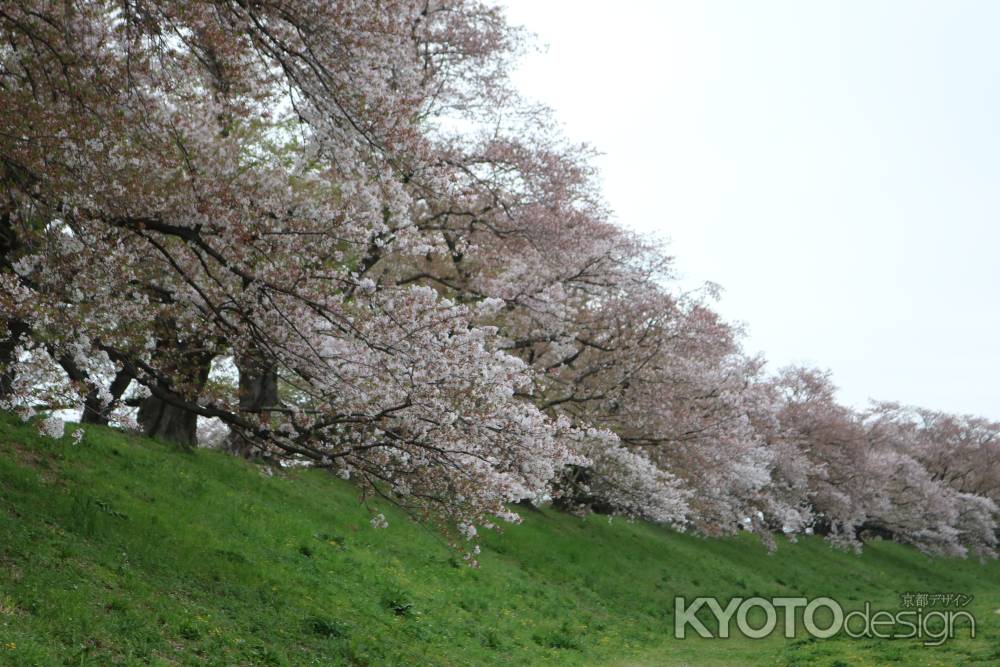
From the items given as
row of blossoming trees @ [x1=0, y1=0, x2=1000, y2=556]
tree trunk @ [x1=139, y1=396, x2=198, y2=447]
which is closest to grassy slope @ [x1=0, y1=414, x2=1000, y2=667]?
tree trunk @ [x1=139, y1=396, x2=198, y2=447]

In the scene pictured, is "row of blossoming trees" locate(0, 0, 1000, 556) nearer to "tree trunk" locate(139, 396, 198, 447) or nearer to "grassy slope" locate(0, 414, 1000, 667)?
"grassy slope" locate(0, 414, 1000, 667)

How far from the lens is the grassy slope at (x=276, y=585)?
10.7m

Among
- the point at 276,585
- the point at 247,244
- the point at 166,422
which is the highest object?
the point at 247,244

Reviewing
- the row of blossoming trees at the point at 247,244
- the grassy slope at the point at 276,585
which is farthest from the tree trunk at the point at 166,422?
the row of blossoming trees at the point at 247,244

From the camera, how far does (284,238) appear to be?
13141 mm

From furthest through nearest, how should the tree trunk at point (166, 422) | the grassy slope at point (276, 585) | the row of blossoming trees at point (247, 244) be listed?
the tree trunk at point (166, 422)
the row of blossoming trees at point (247, 244)
the grassy slope at point (276, 585)

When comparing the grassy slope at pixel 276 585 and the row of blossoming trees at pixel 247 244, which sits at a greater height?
the row of blossoming trees at pixel 247 244

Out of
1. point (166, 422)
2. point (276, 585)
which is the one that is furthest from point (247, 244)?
point (166, 422)

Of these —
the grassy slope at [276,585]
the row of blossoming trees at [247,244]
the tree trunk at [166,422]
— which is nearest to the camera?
the grassy slope at [276,585]

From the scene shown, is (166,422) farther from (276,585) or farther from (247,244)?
(247,244)

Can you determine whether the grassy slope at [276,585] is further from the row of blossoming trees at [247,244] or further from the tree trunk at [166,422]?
the row of blossoming trees at [247,244]

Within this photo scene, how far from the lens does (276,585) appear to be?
15.0 meters

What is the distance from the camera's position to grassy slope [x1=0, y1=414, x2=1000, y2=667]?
35.2ft

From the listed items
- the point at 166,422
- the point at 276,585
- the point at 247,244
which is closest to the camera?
the point at 247,244
